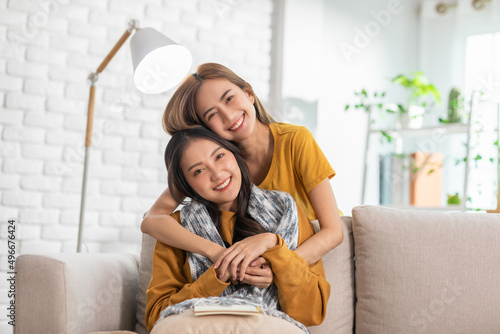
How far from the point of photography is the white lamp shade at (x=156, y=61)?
6.20 feet

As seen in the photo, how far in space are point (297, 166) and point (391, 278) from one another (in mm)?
437

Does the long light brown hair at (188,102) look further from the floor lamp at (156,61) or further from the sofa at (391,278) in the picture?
the sofa at (391,278)

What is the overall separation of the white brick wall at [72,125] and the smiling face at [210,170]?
1.57 metres

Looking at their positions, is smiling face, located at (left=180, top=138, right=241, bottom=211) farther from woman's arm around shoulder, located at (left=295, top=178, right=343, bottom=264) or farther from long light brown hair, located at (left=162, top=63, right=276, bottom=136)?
woman's arm around shoulder, located at (left=295, top=178, right=343, bottom=264)

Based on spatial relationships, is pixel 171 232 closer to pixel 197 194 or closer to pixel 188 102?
pixel 197 194

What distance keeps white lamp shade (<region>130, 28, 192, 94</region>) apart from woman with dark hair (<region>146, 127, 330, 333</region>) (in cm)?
38

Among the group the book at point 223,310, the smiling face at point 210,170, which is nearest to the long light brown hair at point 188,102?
the smiling face at point 210,170

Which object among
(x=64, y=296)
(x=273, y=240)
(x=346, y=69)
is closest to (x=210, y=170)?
(x=273, y=240)

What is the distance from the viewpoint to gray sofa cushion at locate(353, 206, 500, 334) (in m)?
1.62

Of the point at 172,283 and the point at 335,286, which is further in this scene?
the point at 335,286

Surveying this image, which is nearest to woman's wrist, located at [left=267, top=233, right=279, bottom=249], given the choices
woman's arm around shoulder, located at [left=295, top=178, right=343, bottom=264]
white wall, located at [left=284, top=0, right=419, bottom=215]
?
woman's arm around shoulder, located at [left=295, top=178, right=343, bottom=264]

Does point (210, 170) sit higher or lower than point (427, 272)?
higher

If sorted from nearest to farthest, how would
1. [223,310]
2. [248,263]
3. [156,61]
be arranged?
[223,310], [248,263], [156,61]

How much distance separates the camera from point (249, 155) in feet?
5.97
